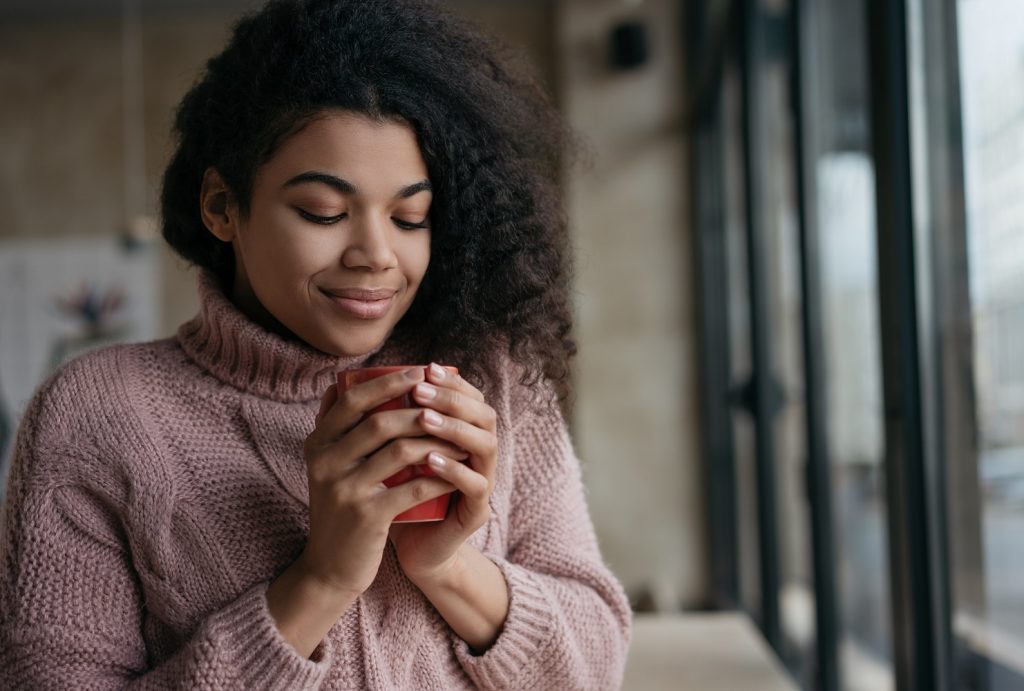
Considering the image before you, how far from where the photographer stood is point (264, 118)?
947 mm

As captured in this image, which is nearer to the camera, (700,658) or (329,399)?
(329,399)

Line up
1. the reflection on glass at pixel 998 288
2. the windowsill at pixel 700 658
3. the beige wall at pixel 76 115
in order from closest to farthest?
the reflection on glass at pixel 998 288 → the windowsill at pixel 700 658 → the beige wall at pixel 76 115

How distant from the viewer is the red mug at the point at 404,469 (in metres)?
0.84

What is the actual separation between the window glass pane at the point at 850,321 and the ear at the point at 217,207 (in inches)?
52.8

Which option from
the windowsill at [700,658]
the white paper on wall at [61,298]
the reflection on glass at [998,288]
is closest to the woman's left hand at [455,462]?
the reflection on glass at [998,288]

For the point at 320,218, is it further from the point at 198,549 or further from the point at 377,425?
the point at 198,549

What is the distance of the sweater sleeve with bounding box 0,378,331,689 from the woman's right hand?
73mm

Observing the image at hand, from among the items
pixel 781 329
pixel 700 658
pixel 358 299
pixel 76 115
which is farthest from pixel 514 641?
pixel 76 115

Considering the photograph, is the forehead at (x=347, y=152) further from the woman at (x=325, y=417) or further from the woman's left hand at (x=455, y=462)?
the woman's left hand at (x=455, y=462)

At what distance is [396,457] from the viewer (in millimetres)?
827

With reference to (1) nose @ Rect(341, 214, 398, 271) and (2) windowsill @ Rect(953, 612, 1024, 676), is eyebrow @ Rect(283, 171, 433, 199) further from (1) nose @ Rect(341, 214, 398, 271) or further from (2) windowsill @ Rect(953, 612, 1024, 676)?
(2) windowsill @ Rect(953, 612, 1024, 676)

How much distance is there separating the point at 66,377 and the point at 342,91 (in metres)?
0.37

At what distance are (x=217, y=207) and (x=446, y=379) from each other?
0.33 m

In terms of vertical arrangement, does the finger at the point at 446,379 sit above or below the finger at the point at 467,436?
above
